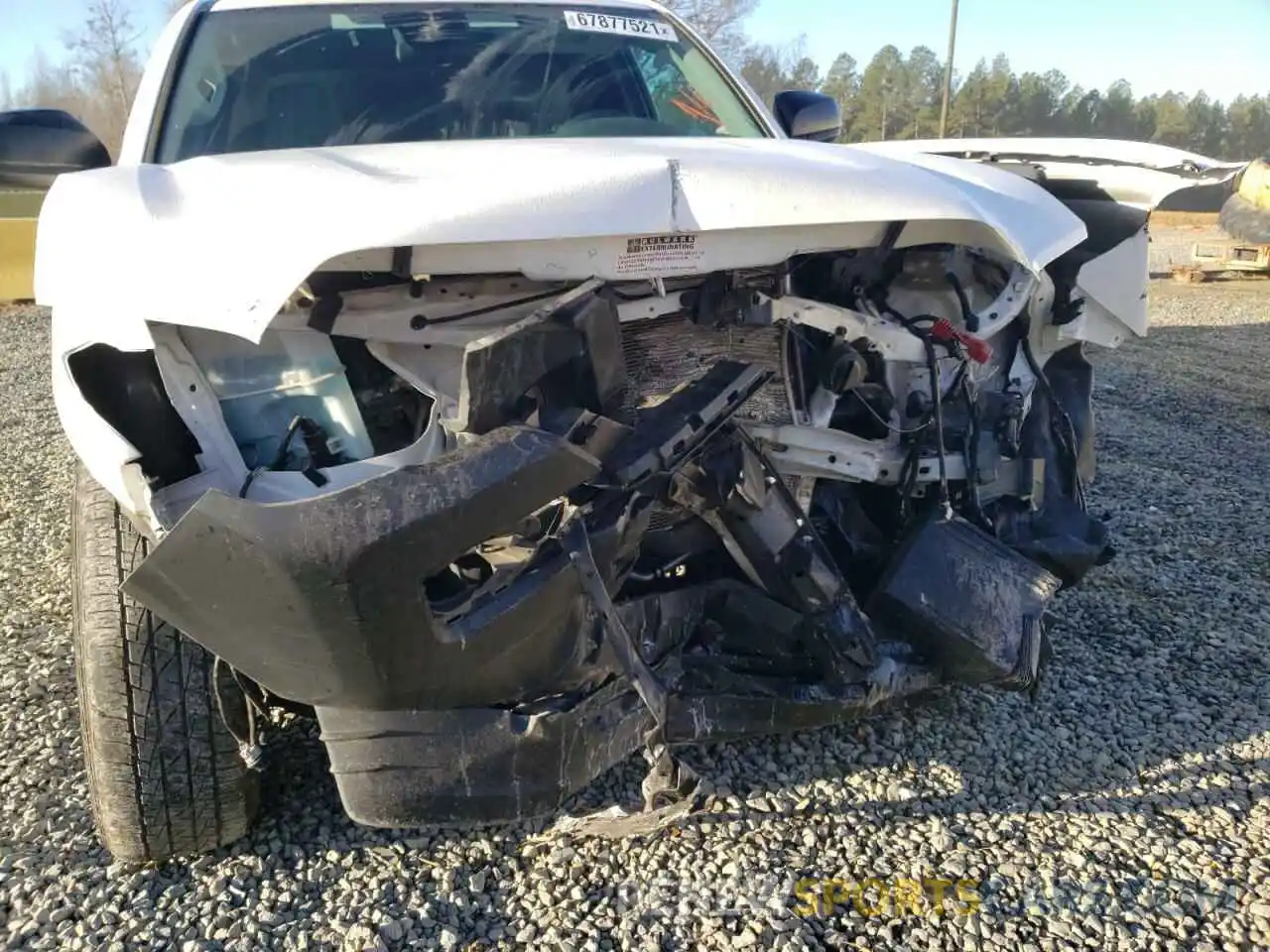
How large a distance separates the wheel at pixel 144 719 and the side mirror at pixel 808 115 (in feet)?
8.90

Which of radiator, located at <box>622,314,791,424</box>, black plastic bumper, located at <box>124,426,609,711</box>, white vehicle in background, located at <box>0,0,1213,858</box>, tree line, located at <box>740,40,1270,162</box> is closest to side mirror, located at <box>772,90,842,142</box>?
white vehicle in background, located at <box>0,0,1213,858</box>

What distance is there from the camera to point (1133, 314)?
10.5 ft

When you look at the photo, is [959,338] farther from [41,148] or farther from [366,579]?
[41,148]

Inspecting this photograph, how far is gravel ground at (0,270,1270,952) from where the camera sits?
2131 millimetres

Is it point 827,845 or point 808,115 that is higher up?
point 808,115

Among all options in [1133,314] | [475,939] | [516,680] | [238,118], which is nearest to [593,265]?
[516,680]

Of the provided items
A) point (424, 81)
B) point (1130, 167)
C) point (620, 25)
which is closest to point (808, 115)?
point (620, 25)

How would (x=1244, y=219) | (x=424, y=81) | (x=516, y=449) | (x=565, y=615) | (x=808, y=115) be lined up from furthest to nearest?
(x=1244, y=219)
(x=808, y=115)
(x=424, y=81)
(x=565, y=615)
(x=516, y=449)

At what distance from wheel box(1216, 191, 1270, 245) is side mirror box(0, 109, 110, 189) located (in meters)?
9.84

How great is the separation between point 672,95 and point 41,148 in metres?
1.99

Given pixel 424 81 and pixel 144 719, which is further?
pixel 424 81

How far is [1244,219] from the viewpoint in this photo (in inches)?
403

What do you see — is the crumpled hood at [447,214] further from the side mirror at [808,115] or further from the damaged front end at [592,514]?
the side mirror at [808,115]

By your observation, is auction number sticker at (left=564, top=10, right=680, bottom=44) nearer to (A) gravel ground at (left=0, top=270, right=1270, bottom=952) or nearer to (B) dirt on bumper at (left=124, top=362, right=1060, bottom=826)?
(B) dirt on bumper at (left=124, top=362, right=1060, bottom=826)
